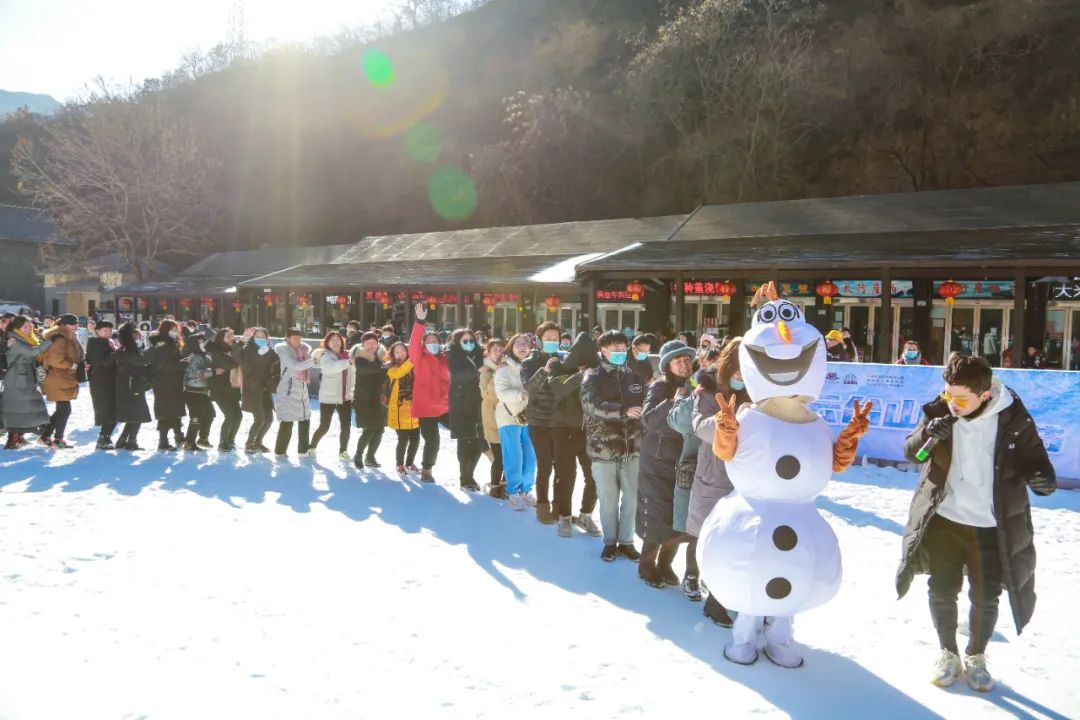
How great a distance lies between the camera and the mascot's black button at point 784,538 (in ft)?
11.2

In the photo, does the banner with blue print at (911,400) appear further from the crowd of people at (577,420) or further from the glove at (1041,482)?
the glove at (1041,482)

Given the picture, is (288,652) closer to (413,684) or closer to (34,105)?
(413,684)

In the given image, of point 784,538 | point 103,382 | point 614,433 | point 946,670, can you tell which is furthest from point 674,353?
point 103,382

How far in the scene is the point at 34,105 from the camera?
17762cm

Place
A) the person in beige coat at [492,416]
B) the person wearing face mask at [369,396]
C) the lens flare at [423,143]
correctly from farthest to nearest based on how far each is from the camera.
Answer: the lens flare at [423,143], the person wearing face mask at [369,396], the person in beige coat at [492,416]

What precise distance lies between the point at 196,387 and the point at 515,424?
4.70 metres

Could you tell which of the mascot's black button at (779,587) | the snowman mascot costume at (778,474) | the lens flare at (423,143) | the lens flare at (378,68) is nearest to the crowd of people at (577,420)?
the snowman mascot costume at (778,474)

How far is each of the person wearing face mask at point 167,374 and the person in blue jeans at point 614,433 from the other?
6017 mm

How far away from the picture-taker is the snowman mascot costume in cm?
342

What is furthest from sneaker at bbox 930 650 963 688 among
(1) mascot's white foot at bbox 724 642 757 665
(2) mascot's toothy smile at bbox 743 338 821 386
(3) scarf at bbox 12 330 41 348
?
(3) scarf at bbox 12 330 41 348

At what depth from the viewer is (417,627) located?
13.5 feet

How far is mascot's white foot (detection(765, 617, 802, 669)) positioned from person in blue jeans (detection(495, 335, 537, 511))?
3.29 metres

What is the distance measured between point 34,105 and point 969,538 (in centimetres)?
21981

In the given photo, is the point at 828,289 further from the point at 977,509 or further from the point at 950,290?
the point at 977,509
